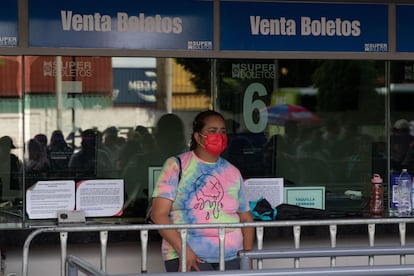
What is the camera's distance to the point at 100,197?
6238 millimetres

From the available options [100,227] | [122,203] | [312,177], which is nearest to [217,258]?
[100,227]

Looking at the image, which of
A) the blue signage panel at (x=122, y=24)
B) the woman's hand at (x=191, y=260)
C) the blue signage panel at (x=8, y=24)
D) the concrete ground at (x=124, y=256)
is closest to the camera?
the woman's hand at (x=191, y=260)

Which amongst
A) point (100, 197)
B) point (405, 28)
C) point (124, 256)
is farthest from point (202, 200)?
point (405, 28)

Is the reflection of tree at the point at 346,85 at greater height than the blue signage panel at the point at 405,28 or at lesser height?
lesser

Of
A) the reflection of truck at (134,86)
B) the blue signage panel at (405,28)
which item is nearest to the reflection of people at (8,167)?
the reflection of truck at (134,86)

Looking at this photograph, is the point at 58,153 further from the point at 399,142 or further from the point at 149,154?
the point at 399,142

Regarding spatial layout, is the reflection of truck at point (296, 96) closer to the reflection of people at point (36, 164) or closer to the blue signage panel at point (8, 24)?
the reflection of people at point (36, 164)

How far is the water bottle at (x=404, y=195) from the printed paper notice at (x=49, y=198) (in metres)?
2.60

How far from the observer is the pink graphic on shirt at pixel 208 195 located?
491 cm

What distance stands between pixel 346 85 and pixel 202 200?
2535 mm

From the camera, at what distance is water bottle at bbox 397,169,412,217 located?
650cm

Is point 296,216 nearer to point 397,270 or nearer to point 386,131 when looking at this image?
point 386,131

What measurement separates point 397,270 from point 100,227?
1.83m

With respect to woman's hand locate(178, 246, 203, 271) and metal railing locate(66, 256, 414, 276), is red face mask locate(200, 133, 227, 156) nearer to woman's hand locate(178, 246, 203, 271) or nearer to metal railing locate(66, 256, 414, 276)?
woman's hand locate(178, 246, 203, 271)
